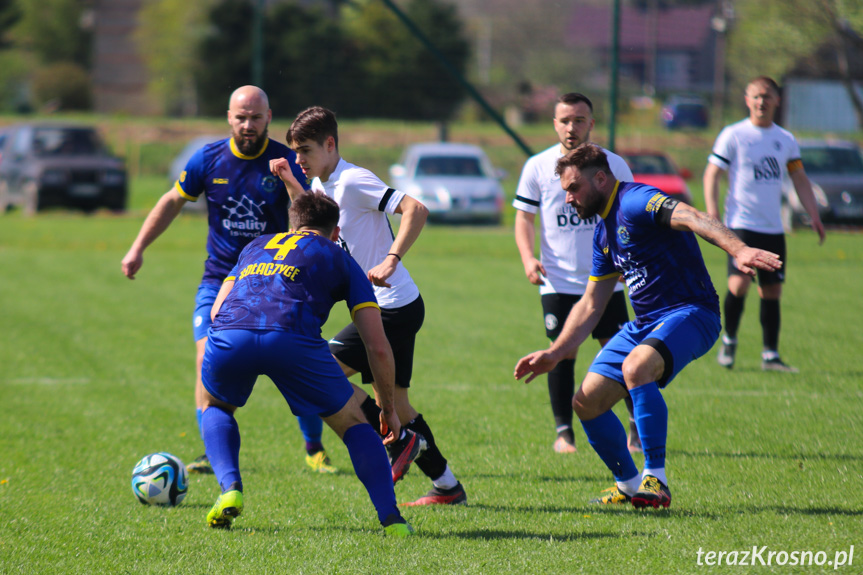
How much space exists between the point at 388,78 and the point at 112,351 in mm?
11680

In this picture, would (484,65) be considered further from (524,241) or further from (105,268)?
(524,241)

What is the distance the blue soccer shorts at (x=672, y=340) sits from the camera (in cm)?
449

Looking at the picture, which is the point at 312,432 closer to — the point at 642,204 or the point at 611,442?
the point at 611,442

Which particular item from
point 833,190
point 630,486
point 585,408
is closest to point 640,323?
point 585,408

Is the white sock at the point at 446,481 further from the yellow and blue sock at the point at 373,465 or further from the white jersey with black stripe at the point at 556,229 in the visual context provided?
the white jersey with black stripe at the point at 556,229

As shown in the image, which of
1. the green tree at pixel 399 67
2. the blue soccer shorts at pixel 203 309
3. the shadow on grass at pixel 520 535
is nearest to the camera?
the shadow on grass at pixel 520 535

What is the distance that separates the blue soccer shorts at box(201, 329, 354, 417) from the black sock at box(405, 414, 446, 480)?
0.84 m

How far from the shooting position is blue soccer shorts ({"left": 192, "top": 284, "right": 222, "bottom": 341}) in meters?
5.51

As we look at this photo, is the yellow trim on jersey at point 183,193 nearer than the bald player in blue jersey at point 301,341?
No

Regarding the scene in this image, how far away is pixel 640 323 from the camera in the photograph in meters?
4.75

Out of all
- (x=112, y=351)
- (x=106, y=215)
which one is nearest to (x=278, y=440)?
(x=112, y=351)

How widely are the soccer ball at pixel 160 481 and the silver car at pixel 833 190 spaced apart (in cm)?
1582

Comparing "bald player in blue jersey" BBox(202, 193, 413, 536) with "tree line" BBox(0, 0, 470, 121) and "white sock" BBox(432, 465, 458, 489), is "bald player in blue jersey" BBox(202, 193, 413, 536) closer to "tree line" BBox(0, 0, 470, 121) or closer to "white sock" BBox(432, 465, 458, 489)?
"white sock" BBox(432, 465, 458, 489)

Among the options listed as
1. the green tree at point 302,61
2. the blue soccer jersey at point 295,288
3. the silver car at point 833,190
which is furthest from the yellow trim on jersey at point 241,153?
the silver car at point 833,190
